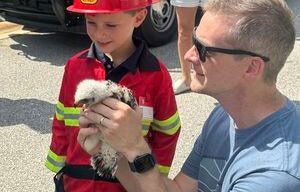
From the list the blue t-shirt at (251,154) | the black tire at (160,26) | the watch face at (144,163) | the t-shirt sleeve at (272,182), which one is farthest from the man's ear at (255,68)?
the black tire at (160,26)

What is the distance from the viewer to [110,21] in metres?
2.28

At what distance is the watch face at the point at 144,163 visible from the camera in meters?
1.96

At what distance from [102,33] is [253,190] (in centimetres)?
96

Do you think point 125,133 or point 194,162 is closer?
point 125,133

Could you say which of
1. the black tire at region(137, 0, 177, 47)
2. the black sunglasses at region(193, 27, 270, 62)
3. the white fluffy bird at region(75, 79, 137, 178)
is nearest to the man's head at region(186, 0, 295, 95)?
the black sunglasses at region(193, 27, 270, 62)

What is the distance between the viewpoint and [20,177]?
12.7ft

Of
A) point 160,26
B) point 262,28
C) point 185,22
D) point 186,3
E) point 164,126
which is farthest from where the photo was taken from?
point 160,26

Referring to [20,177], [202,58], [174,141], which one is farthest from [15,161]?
[202,58]

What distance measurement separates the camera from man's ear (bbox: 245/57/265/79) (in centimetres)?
184

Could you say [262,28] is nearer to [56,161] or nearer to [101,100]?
[101,100]

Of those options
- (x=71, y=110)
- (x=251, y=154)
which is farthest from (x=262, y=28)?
(x=71, y=110)

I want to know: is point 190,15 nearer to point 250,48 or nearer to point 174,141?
point 174,141

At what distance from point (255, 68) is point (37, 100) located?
3686 mm

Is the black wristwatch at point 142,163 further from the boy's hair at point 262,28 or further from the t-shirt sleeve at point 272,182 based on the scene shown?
the boy's hair at point 262,28
